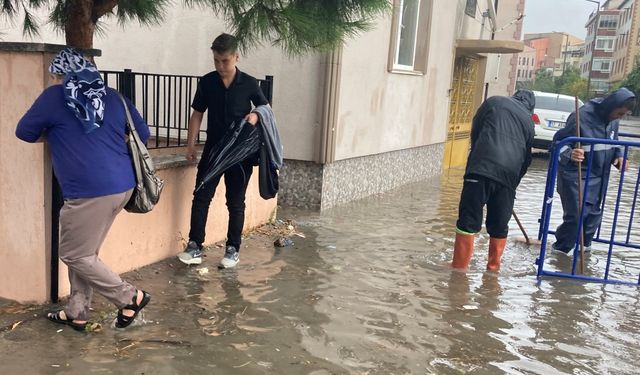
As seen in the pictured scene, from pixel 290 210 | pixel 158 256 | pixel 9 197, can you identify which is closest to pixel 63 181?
pixel 9 197

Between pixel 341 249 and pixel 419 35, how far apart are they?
16.6 ft

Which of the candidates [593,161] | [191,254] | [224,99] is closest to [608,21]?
[593,161]

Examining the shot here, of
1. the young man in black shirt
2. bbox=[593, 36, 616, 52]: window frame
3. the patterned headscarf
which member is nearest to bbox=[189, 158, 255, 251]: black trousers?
the young man in black shirt

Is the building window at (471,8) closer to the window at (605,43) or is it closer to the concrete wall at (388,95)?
the concrete wall at (388,95)

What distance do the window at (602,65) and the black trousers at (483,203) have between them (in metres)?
91.8

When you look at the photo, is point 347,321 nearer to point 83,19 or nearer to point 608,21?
point 83,19

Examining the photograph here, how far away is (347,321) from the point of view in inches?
151

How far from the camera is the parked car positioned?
15.2m

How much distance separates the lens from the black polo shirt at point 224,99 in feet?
14.9

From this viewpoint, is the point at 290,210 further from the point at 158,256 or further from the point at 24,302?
the point at 24,302

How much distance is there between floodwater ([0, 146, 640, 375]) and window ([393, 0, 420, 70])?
4.02 m

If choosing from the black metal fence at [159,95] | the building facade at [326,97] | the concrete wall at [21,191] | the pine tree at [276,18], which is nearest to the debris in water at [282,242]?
the building facade at [326,97]

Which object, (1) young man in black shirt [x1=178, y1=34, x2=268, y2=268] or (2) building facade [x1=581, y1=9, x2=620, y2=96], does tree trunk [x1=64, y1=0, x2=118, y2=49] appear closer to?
(1) young man in black shirt [x1=178, y1=34, x2=268, y2=268]

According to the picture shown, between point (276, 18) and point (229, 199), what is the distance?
165 cm
